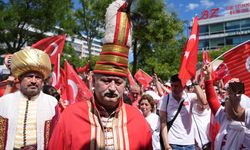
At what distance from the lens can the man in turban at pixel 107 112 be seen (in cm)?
288

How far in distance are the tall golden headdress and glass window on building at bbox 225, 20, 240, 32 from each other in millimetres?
79753

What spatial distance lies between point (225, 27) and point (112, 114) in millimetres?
82937

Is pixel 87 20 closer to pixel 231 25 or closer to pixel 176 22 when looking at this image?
pixel 176 22

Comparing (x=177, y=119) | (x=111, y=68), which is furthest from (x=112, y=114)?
(x=177, y=119)

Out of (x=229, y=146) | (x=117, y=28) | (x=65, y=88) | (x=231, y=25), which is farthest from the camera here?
(x=231, y=25)

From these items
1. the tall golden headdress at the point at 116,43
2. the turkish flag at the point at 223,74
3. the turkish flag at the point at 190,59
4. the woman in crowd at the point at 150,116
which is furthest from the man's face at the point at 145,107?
the tall golden headdress at the point at 116,43

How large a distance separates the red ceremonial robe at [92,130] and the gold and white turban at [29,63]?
150cm

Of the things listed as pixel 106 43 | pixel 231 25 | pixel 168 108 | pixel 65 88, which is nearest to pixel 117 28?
pixel 106 43

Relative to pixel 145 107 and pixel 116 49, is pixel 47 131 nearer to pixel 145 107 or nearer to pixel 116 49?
pixel 116 49

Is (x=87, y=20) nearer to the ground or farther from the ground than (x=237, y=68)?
farther from the ground

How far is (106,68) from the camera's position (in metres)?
2.91

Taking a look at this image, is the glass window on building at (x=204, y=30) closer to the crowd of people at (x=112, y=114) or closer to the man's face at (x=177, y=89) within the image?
the crowd of people at (x=112, y=114)

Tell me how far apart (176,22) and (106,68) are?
2718cm

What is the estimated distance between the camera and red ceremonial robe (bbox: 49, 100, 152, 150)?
2.87 m
